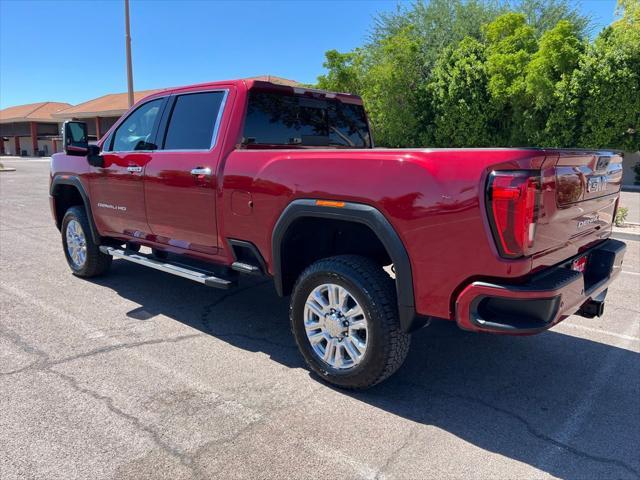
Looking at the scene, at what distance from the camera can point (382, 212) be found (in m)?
3.01

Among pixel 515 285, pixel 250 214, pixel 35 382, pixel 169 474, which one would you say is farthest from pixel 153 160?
pixel 515 285

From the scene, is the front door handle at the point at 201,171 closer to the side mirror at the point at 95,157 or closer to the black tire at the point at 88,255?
the side mirror at the point at 95,157

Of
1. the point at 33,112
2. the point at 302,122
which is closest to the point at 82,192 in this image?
the point at 302,122

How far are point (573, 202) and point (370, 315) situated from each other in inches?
53.7

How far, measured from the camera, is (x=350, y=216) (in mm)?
3139

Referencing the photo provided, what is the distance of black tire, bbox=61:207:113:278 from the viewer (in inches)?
227

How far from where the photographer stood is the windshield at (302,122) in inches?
165

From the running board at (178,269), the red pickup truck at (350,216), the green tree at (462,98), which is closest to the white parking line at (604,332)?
the red pickup truck at (350,216)

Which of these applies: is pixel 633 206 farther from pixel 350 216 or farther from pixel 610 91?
pixel 350 216

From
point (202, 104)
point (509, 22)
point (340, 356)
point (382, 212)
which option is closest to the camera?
point (382, 212)

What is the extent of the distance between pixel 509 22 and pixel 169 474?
2242 cm

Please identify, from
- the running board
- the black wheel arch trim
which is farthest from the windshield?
the black wheel arch trim

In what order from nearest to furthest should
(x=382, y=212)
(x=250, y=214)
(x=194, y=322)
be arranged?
(x=382, y=212) < (x=250, y=214) < (x=194, y=322)

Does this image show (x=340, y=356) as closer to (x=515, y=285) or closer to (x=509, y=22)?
(x=515, y=285)
